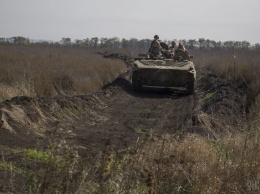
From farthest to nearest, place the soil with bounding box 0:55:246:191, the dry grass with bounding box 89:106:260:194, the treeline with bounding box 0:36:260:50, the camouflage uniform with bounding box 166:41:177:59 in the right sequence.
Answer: the treeline with bounding box 0:36:260:50
the camouflage uniform with bounding box 166:41:177:59
the soil with bounding box 0:55:246:191
the dry grass with bounding box 89:106:260:194

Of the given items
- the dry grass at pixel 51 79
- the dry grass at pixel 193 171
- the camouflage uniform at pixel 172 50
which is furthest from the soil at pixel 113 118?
the camouflage uniform at pixel 172 50

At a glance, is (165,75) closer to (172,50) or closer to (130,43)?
(172,50)

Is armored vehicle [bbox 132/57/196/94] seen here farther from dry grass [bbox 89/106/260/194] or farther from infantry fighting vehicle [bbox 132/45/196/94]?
dry grass [bbox 89/106/260/194]

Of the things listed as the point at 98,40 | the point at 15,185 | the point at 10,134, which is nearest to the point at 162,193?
the point at 15,185

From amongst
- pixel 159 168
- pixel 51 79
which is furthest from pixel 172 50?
pixel 159 168

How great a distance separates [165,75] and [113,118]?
5568 millimetres

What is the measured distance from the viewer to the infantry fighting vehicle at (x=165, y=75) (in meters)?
17.0

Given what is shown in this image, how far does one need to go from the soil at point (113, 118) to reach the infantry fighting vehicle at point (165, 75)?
604 millimetres

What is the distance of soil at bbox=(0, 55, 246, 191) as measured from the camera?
820 cm

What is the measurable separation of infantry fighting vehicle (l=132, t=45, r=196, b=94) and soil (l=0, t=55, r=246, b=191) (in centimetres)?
60

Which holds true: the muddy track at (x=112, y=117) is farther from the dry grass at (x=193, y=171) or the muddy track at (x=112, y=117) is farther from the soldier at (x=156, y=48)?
the soldier at (x=156, y=48)

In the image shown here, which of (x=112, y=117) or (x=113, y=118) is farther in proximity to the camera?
(x=112, y=117)

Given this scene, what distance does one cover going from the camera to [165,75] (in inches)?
672

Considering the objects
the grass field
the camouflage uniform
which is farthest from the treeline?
the grass field
